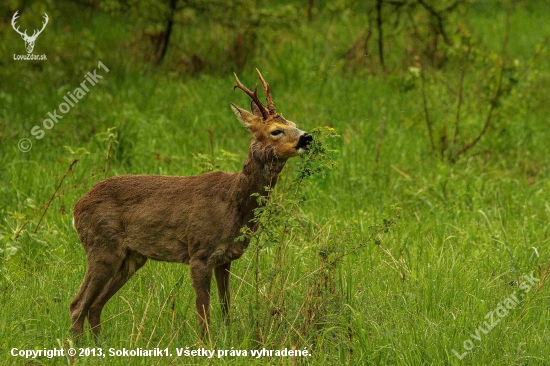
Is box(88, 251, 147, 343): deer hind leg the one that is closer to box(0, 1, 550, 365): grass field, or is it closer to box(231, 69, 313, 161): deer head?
box(0, 1, 550, 365): grass field

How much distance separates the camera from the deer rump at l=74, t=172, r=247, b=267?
5.17 m

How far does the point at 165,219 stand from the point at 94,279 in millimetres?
537

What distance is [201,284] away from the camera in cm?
511

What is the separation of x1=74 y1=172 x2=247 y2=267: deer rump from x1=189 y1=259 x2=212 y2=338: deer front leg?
4cm

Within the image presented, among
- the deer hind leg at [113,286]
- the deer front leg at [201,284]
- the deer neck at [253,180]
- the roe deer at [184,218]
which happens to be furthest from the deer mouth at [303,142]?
the deer hind leg at [113,286]

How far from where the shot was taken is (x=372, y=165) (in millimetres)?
8852

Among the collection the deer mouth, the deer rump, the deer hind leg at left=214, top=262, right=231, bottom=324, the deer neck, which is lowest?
the deer hind leg at left=214, top=262, right=231, bottom=324

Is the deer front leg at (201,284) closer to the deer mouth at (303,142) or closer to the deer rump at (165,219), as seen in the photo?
the deer rump at (165,219)

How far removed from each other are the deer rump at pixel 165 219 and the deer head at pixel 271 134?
1.12 ft

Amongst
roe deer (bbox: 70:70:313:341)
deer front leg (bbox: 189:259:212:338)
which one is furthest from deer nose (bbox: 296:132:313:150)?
deer front leg (bbox: 189:259:212:338)

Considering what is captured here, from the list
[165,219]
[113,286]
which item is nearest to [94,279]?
[113,286]

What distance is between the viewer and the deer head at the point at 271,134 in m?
5.04

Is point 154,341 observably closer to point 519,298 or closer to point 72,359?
point 72,359

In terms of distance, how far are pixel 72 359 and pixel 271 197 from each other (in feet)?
4.47
